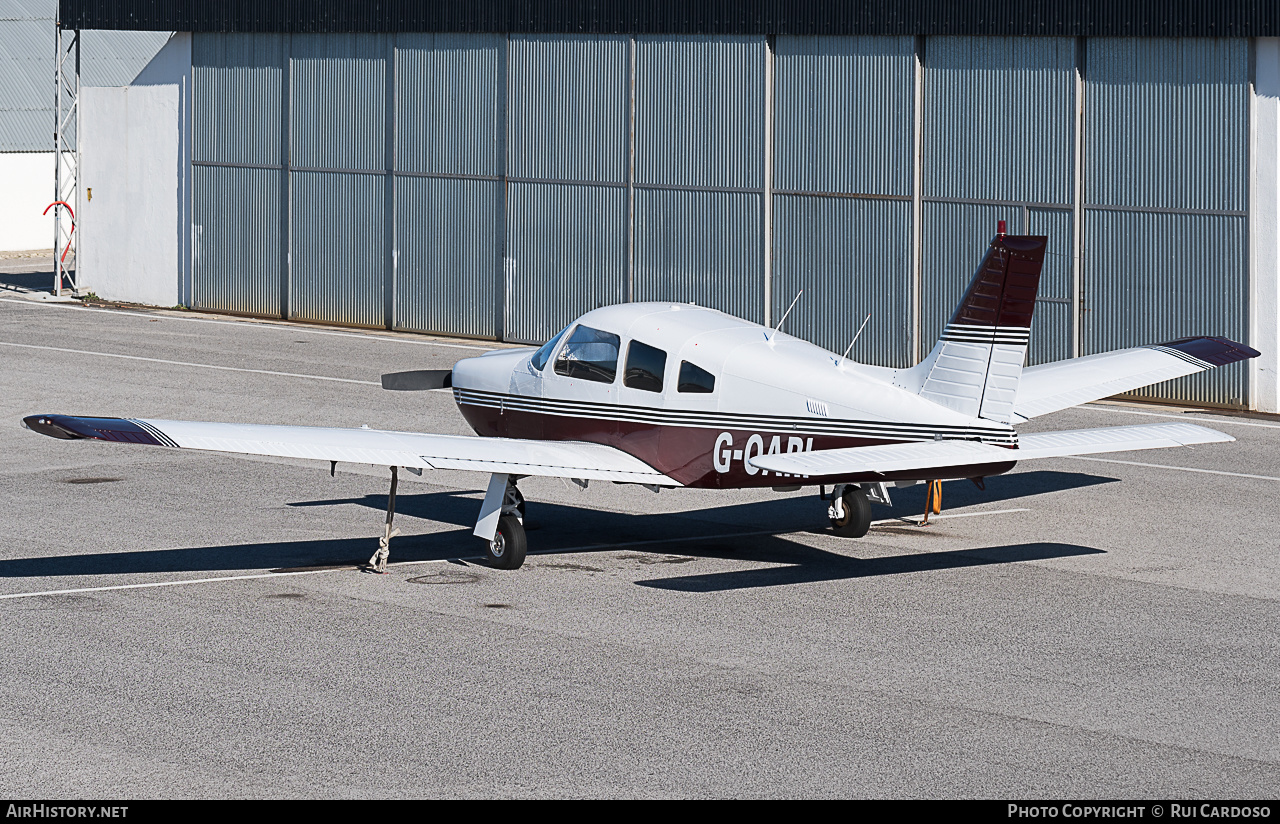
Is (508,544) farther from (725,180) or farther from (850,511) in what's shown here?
(725,180)

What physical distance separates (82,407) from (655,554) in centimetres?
1280

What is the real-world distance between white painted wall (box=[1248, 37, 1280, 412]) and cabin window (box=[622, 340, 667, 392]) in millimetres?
13732

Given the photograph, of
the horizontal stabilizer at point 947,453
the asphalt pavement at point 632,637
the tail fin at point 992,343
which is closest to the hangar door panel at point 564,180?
the asphalt pavement at point 632,637

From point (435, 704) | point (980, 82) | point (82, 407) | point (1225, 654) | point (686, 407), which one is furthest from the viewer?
point (980, 82)

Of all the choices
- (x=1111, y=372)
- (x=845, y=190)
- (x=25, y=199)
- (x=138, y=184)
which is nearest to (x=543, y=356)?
(x=1111, y=372)

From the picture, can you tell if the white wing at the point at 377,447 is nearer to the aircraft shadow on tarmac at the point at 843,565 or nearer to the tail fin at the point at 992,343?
the aircraft shadow on tarmac at the point at 843,565

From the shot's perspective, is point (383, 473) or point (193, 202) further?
point (193, 202)

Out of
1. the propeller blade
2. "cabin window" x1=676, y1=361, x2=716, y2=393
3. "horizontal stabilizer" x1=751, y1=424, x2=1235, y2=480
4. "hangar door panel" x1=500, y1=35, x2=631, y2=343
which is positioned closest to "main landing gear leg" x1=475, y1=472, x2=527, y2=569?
"cabin window" x1=676, y1=361, x2=716, y2=393

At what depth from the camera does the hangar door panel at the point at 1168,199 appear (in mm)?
27078

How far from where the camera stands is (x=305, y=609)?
581 inches

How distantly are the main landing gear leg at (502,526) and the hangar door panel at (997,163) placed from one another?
15.1 metres
